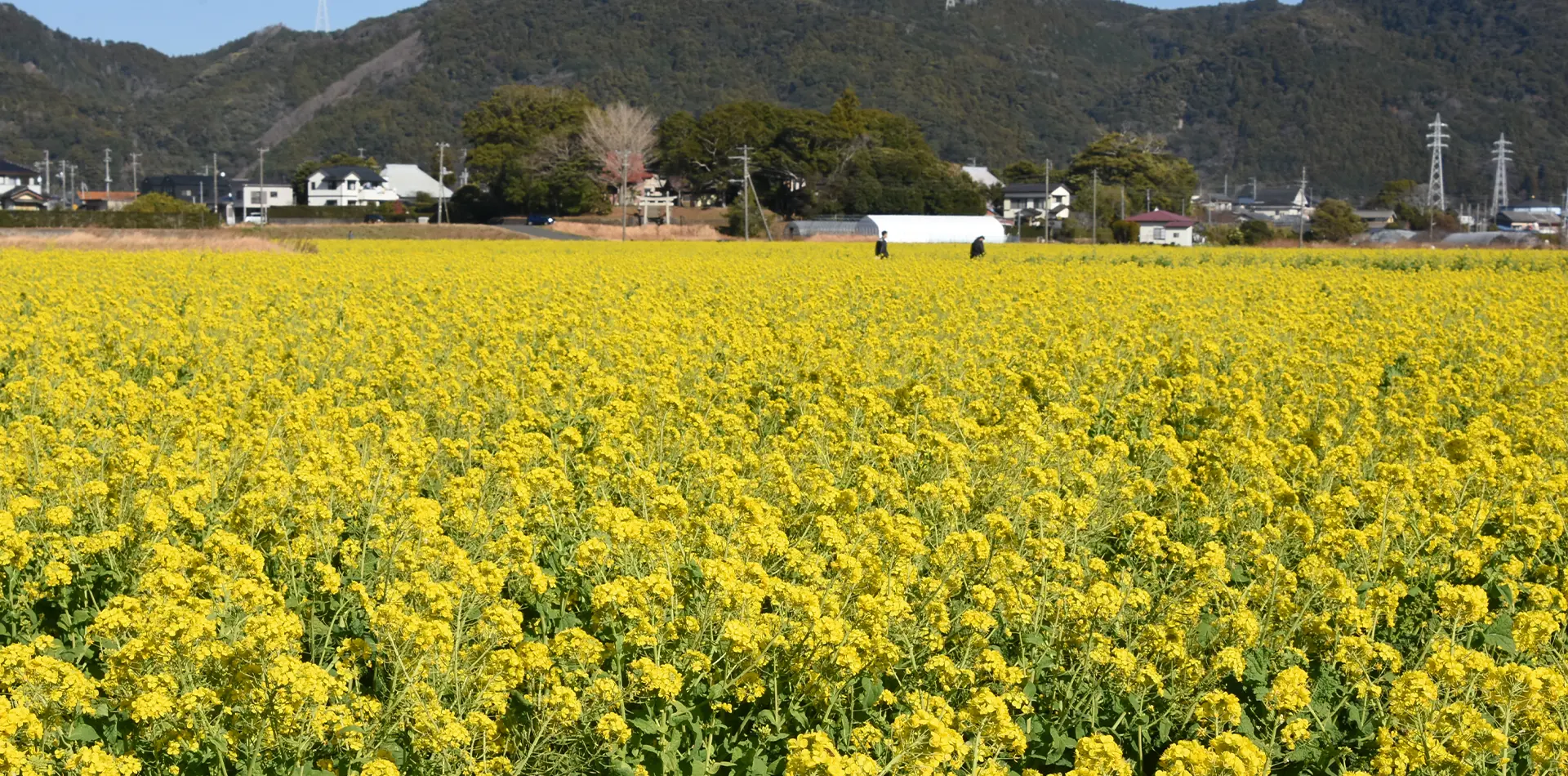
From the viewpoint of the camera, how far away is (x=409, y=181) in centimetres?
15538

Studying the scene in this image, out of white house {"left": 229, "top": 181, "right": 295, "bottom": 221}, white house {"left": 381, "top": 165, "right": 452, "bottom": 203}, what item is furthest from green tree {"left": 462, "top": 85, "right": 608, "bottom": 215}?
white house {"left": 229, "top": 181, "right": 295, "bottom": 221}

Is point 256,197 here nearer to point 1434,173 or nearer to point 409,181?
point 409,181

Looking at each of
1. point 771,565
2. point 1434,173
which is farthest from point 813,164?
point 1434,173

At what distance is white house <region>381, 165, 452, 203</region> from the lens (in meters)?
151

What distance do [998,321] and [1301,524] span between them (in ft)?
32.6

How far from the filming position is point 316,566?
564 cm

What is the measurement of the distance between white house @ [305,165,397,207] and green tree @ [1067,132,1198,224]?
65.0 meters

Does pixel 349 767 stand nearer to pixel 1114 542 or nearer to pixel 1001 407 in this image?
pixel 1114 542

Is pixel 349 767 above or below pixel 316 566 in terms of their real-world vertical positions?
below

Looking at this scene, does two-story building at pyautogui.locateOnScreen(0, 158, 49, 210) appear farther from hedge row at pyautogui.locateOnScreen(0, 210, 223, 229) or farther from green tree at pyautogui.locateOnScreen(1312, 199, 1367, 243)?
green tree at pyautogui.locateOnScreen(1312, 199, 1367, 243)

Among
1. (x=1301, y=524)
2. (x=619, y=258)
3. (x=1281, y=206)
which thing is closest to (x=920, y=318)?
(x=1301, y=524)

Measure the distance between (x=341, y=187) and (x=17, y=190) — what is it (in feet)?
106

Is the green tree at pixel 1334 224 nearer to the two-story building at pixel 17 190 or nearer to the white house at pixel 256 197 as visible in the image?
the white house at pixel 256 197

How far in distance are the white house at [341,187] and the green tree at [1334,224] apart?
8302 cm
